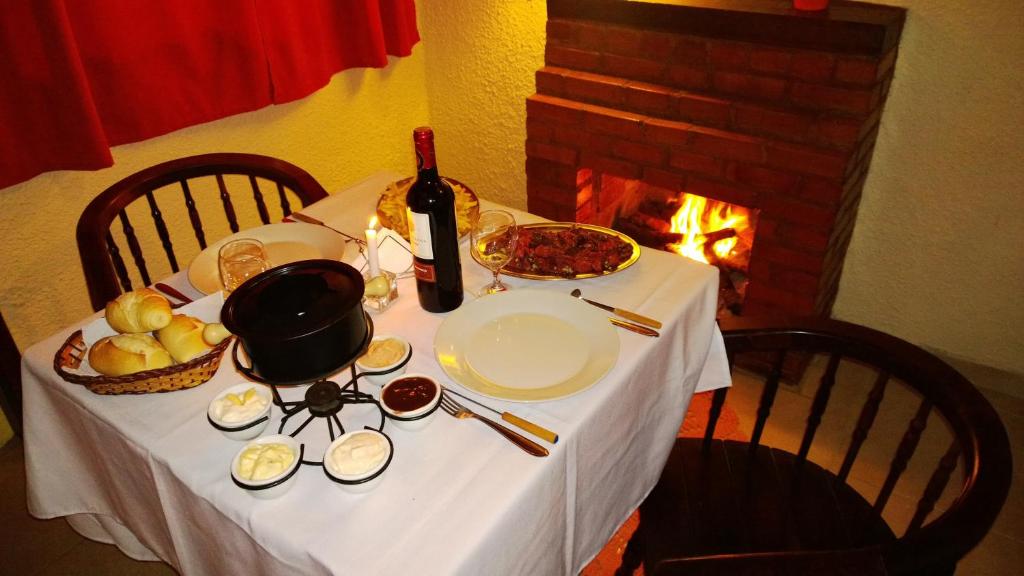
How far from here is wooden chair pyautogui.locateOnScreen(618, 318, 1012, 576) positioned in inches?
35.0

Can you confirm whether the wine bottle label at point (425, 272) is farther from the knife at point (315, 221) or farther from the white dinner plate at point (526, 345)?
the knife at point (315, 221)

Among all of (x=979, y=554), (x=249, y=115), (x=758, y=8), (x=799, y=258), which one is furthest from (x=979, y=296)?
(x=249, y=115)

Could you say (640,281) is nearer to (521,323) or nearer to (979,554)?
(521,323)

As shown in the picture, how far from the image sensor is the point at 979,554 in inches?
67.6

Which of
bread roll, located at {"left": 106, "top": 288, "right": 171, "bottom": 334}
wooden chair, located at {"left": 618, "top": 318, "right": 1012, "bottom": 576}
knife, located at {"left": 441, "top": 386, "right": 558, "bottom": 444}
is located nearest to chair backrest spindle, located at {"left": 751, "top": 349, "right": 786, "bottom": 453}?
wooden chair, located at {"left": 618, "top": 318, "right": 1012, "bottom": 576}

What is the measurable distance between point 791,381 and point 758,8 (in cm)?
116

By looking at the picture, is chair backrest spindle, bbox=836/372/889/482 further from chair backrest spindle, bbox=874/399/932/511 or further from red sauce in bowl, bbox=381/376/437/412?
red sauce in bowl, bbox=381/376/437/412

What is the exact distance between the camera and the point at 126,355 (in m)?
1.05

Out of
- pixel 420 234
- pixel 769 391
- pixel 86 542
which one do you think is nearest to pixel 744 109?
pixel 769 391

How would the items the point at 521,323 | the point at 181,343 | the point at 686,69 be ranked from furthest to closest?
the point at 686,69 → the point at 521,323 → the point at 181,343

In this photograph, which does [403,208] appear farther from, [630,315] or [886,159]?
[886,159]

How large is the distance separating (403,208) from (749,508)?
96cm

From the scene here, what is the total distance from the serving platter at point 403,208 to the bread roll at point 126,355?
543mm

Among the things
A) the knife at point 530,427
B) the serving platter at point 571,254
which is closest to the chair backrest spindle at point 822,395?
the serving platter at point 571,254
